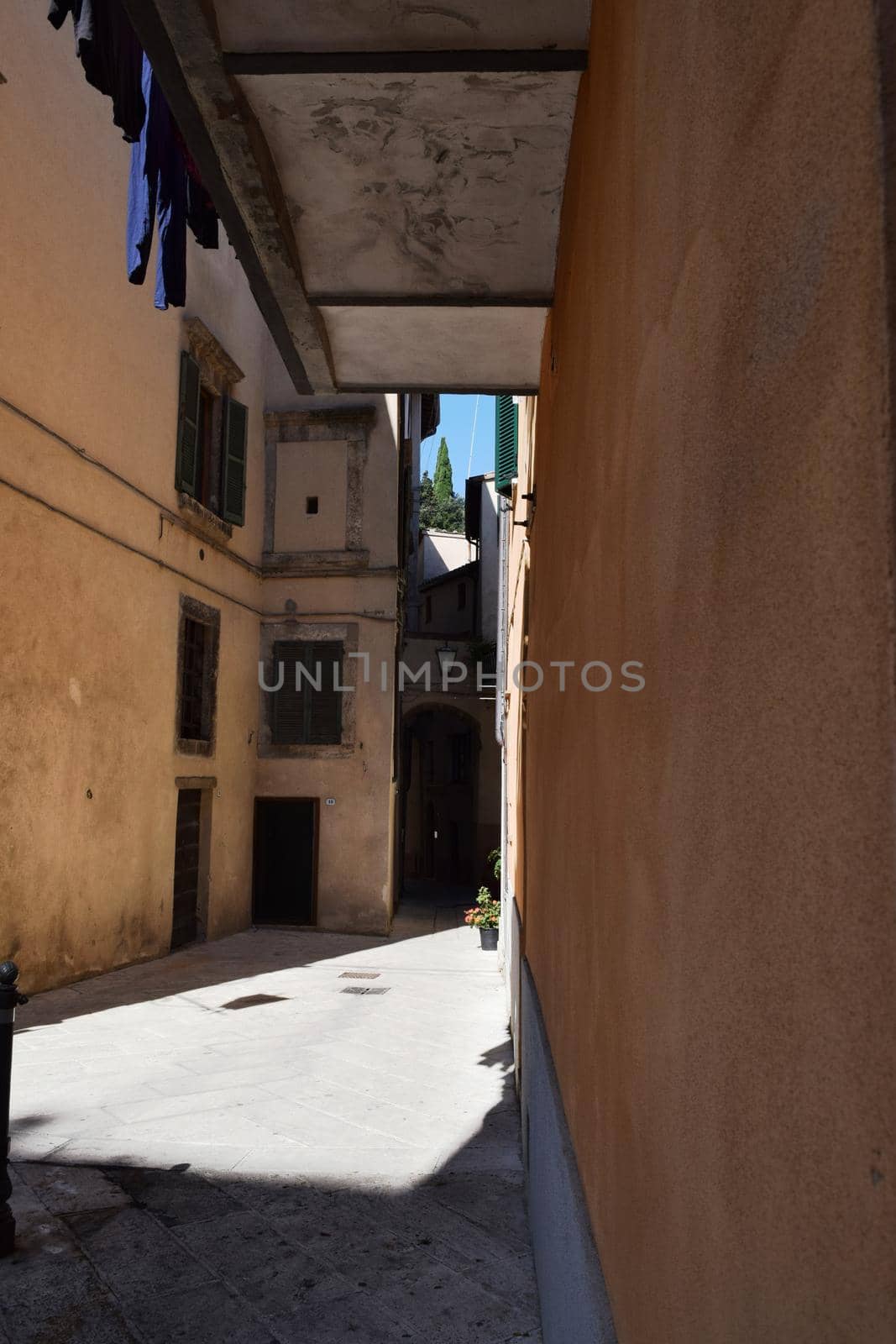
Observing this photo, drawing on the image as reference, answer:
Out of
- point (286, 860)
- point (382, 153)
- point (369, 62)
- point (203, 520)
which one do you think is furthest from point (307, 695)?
point (369, 62)

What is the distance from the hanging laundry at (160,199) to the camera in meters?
7.54

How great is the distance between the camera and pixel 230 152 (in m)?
3.18

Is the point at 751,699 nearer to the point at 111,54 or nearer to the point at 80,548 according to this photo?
the point at 111,54

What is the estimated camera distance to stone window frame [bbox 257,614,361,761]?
15602mm

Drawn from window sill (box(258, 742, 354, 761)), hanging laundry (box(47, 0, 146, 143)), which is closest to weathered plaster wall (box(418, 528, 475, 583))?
window sill (box(258, 742, 354, 761))

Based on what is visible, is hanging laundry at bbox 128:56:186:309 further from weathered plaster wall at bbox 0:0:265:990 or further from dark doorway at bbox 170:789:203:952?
dark doorway at bbox 170:789:203:952

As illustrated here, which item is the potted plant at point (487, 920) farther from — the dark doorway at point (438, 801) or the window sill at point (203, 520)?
the dark doorway at point (438, 801)

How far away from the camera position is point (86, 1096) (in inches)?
231

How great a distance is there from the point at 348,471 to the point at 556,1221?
47.9ft

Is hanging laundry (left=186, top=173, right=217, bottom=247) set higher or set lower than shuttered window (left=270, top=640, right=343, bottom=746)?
higher

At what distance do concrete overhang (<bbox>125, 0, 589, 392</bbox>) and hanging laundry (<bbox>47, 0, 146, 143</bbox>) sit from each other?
8.44 ft

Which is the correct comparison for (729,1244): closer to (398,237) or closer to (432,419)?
(398,237)

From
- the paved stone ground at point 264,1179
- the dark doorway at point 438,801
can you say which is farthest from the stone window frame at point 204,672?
the dark doorway at point 438,801

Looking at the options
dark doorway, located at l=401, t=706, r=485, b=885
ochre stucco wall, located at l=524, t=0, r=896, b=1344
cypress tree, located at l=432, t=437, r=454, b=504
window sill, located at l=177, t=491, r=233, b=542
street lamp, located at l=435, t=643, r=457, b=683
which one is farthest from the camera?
cypress tree, located at l=432, t=437, r=454, b=504
